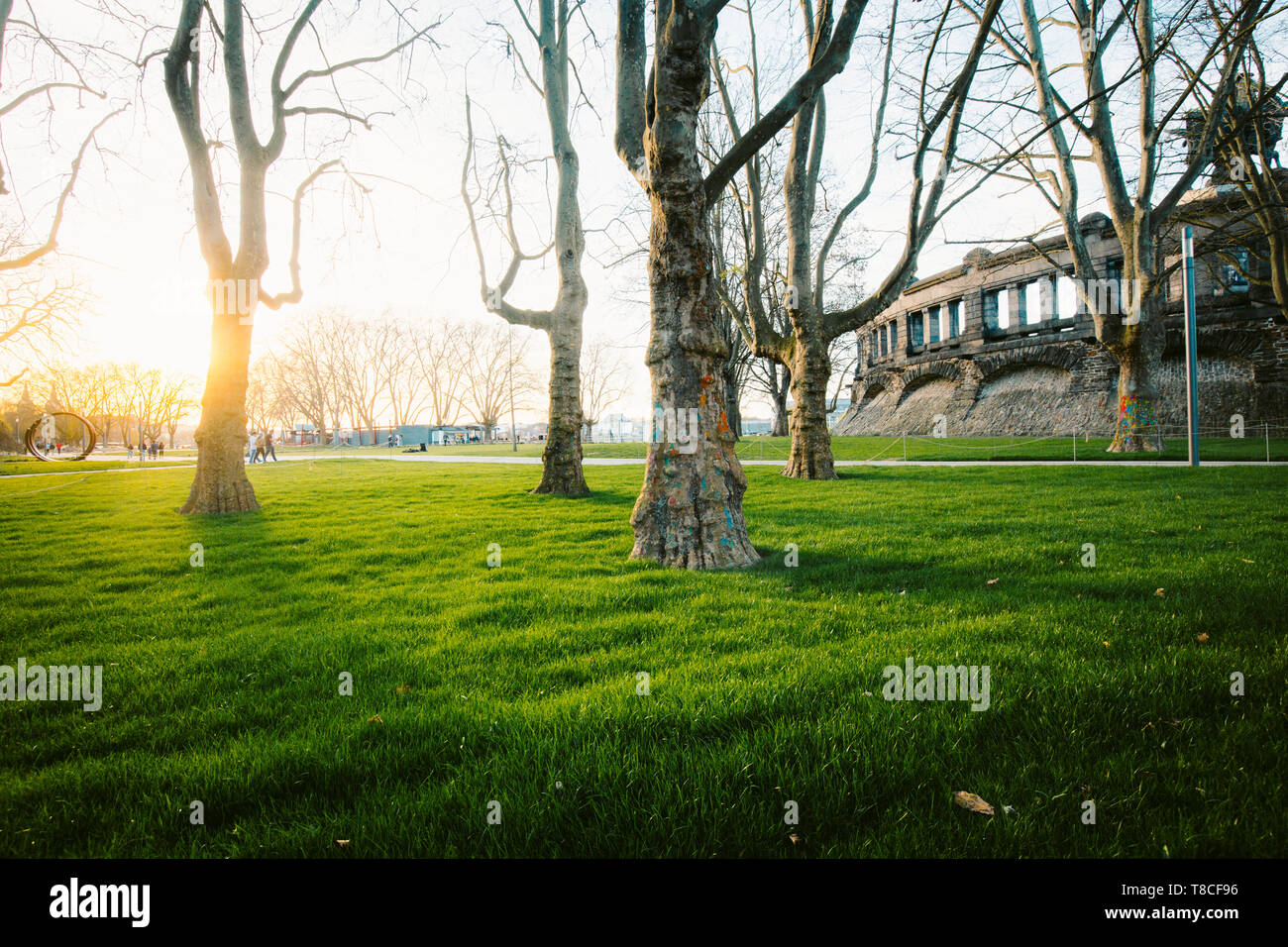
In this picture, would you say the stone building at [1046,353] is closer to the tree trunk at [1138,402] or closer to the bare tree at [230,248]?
the tree trunk at [1138,402]

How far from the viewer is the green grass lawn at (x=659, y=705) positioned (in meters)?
1.91

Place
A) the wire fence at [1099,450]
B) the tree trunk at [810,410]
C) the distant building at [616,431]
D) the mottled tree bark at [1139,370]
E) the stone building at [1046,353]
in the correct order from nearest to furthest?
1. the tree trunk at [810,410]
2. the wire fence at [1099,450]
3. the mottled tree bark at [1139,370]
4. the stone building at [1046,353]
5. the distant building at [616,431]

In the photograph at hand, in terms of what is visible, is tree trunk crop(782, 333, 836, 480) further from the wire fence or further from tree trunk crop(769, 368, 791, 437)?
tree trunk crop(769, 368, 791, 437)

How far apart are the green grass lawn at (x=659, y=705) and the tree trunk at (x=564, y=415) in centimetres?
538

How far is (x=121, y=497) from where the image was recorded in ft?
42.3

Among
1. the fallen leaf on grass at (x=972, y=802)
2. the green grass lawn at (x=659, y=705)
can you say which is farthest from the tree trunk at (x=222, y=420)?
the fallen leaf on grass at (x=972, y=802)

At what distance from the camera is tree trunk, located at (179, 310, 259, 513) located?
32.1 feet

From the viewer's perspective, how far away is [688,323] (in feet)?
18.3

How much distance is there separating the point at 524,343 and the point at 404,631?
66.8 metres

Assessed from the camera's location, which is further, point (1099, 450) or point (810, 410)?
point (1099, 450)

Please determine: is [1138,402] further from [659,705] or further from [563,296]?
[659,705]

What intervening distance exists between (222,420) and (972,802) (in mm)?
11704

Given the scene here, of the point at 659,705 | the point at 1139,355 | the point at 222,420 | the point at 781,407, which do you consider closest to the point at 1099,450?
the point at 1139,355
